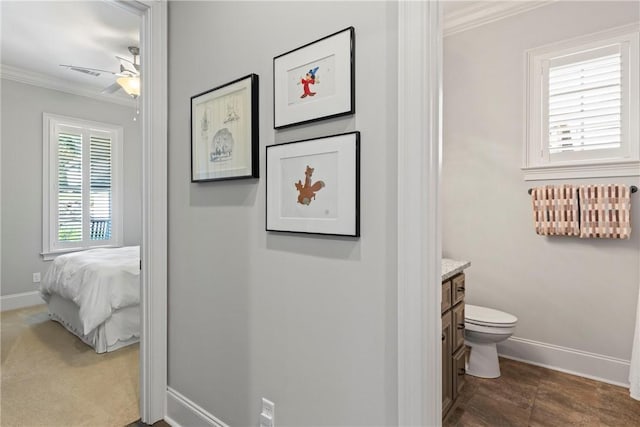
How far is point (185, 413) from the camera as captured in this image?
6.07 feet

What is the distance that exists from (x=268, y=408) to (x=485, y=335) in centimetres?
155

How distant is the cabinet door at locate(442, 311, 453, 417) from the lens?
1.82 meters

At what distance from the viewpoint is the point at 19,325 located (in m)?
3.51

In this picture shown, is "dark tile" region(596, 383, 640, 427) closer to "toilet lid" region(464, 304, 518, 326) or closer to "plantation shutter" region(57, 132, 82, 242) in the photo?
"toilet lid" region(464, 304, 518, 326)

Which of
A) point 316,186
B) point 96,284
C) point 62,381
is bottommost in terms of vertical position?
point 62,381

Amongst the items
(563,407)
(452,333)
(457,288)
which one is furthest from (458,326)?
(563,407)

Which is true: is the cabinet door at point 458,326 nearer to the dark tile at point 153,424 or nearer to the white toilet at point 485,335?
the white toilet at point 485,335

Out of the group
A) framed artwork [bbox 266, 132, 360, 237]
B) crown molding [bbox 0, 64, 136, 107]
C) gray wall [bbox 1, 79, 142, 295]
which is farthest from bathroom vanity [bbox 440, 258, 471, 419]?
crown molding [bbox 0, 64, 136, 107]

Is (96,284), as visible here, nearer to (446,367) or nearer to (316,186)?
(316,186)

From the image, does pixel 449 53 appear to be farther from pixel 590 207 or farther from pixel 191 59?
pixel 191 59

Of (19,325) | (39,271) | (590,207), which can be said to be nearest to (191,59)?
(590,207)

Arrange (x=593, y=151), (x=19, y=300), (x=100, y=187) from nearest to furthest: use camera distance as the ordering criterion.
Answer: (x=593, y=151) < (x=19, y=300) < (x=100, y=187)

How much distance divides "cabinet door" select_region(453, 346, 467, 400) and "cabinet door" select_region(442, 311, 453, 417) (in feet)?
0.18

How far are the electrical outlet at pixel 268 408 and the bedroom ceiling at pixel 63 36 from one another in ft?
8.54
